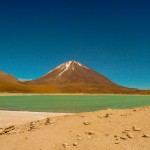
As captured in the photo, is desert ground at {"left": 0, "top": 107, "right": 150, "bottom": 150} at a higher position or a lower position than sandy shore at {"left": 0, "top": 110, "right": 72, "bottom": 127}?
lower

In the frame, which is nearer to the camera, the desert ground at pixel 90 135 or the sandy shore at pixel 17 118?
the desert ground at pixel 90 135

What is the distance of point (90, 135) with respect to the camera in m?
13.0

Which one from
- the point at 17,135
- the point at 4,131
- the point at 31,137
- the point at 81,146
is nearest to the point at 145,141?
the point at 81,146

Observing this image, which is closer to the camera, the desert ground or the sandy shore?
the desert ground

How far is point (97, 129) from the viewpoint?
13719 millimetres

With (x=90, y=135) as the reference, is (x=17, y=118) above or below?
above

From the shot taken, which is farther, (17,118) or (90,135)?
(17,118)

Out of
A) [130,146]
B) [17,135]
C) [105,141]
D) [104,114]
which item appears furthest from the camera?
[104,114]

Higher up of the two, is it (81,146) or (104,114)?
(104,114)

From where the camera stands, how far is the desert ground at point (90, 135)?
11.8m

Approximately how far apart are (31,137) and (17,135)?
112cm

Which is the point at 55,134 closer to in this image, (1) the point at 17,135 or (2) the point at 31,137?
(2) the point at 31,137

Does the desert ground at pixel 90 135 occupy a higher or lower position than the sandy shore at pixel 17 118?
lower

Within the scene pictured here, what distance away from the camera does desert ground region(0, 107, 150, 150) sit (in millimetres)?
11828
